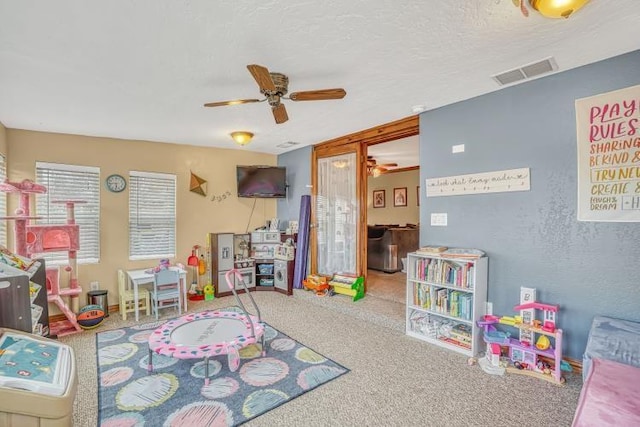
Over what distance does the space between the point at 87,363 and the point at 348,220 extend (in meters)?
3.50

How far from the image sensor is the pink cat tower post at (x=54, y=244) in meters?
3.34

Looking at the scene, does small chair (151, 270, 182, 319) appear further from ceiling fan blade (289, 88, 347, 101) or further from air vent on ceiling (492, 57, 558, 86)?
air vent on ceiling (492, 57, 558, 86)

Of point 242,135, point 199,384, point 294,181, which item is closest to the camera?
point 199,384

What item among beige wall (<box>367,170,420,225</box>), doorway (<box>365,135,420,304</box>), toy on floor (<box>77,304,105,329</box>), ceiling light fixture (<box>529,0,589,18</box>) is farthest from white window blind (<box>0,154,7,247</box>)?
beige wall (<box>367,170,420,225</box>)

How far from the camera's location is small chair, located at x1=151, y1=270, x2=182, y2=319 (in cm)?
420

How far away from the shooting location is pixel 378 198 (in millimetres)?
9469

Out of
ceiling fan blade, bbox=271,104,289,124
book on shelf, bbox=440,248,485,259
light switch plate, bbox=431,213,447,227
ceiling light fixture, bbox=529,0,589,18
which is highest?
ceiling light fixture, bbox=529,0,589,18

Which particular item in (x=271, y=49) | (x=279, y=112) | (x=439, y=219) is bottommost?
(x=439, y=219)

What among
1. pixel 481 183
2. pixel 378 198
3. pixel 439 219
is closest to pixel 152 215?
pixel 439 219

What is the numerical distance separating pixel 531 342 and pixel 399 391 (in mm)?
1303

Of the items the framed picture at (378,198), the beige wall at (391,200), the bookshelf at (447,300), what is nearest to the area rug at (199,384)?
the bookshelf at (447,300)

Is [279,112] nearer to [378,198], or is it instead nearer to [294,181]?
[294,181]

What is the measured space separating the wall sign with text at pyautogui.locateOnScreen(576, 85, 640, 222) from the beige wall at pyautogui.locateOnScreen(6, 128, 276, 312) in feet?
15.7

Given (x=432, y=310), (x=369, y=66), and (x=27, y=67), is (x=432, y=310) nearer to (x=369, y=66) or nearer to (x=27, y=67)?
(x=369, y=66)
